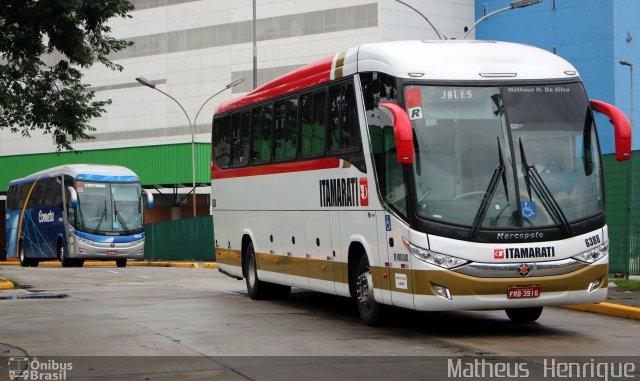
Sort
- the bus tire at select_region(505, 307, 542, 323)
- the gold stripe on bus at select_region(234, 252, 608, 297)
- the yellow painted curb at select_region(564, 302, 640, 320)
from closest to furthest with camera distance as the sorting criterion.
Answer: the gold stripe on bus at select_region(234, 252, 608, 297) → the bus tire at select_region(505, 307, 542, 323) → the yellow painted curb at select_region(564, 302, 640, 320)

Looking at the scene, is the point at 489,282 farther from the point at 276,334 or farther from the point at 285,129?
the point at 285,129

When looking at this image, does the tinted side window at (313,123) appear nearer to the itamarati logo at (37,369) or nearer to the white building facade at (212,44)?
the itamarati logo at (37,369)

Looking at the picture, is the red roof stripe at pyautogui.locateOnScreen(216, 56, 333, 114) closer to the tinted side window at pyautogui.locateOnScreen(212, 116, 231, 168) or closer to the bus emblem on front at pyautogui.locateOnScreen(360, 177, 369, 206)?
the tinted side window at pyautogui.locateOnScreen(212, 116, 231, 168)

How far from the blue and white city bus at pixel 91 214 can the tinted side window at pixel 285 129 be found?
25.4m

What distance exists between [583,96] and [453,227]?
2.44 meters

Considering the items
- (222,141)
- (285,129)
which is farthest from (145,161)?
(285,129)

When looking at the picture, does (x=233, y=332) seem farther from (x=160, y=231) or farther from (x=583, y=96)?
(x=160, y=231)

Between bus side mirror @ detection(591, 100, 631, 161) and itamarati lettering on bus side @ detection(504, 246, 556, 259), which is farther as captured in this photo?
bus side mirror @ detection(591, 100, 631, 161)

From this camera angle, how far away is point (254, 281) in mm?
20094

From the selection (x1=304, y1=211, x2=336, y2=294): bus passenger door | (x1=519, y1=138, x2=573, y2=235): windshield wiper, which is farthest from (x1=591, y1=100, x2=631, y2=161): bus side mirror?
(x1=304, y1=211, x2=336, y2=294): bus passenger door

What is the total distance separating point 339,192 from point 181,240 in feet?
115

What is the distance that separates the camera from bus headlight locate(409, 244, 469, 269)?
13117 mm

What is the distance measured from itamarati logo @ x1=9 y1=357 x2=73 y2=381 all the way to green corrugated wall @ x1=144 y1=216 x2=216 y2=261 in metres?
34.9

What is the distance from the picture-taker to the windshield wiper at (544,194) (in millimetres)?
13367
